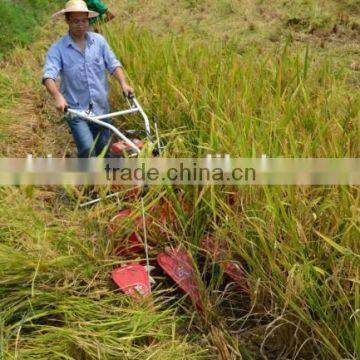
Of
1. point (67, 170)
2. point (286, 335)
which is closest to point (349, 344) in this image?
point (286, 335)

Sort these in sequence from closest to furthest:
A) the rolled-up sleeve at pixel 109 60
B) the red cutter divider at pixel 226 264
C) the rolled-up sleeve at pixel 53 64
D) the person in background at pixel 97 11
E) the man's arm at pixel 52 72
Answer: the red cutter divider at pixel 226 264, the man's arm at pixel 52 72, the rolled-up sleeve at pixel 53 64, the rolled-up sleeve at pixel 109 60, the person in background at pixel 97 11

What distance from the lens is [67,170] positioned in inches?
108

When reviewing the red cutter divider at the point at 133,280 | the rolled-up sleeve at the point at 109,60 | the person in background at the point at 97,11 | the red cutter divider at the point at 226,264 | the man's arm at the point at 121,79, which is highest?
the person in background at the point at 97,11

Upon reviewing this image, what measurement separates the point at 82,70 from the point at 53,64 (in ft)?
0.61

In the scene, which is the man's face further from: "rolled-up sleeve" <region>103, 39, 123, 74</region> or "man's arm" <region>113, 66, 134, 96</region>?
"man's arm" <region>113, 66, 134, 96</region>

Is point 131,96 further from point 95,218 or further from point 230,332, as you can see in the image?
point 230,332

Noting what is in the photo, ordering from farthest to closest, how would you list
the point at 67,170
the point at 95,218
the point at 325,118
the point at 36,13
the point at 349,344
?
1. the point at 36,13
2. the point at 67,170
3. the point at 325,118
4. the point at 95,218
5. the point at 349,344

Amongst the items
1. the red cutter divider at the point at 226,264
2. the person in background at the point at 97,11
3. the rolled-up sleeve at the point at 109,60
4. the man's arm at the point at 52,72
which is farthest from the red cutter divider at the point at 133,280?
the person in background at the point at 97,11

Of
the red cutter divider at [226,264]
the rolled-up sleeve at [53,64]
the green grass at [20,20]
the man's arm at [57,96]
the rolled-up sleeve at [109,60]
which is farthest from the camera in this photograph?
the green grass at [20,20]

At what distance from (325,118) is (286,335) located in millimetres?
1157

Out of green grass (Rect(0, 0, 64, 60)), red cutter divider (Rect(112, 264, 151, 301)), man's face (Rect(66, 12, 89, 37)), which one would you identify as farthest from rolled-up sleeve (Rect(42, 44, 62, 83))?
green grass (Rect(0, 0, 64, 60))

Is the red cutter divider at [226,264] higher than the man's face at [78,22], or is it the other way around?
the man's face at [78,22]

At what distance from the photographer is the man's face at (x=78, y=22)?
293 centimetres

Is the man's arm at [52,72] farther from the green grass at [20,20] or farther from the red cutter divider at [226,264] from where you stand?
the green grass at [20,20]
